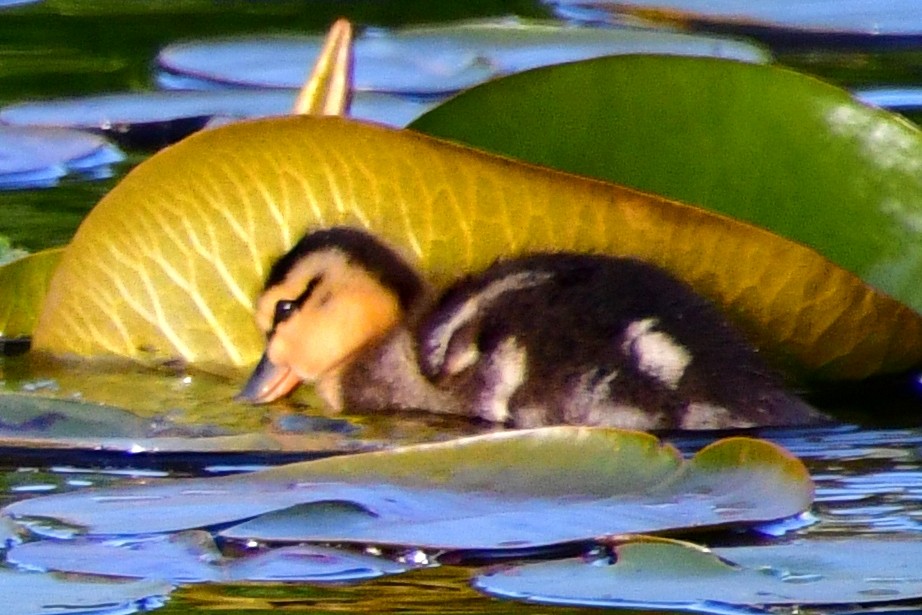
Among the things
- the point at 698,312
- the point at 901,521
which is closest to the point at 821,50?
the point at 698,312

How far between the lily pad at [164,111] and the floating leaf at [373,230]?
1.21 metres

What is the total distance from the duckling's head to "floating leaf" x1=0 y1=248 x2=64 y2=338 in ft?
1.35

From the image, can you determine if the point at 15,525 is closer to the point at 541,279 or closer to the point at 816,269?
the point at 541,279

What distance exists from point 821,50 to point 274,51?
128cm

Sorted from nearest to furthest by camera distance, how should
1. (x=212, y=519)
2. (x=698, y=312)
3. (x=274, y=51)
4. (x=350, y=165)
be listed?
(x=212, y=519)
(x=698, y=312)
(x=350, y=165)
(x=274, y=51)

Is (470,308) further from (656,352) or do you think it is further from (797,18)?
(797,18)

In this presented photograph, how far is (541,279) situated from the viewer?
2756 mm

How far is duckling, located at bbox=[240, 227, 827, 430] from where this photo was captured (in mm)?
2656

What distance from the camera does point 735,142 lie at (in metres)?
2.95

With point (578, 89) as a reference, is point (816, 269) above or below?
below

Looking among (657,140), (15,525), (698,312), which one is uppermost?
(657,140)

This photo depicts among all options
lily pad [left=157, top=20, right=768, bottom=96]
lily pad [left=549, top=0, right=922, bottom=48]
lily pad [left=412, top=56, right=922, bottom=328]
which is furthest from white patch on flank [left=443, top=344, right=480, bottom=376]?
lily pad [left=549, top=0, right=922, bottom=48]

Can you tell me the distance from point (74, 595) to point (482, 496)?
0.45 metres

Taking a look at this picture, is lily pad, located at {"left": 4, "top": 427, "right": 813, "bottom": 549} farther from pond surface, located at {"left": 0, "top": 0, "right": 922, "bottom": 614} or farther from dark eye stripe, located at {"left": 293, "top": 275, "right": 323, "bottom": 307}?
dark eye stripe, located at {"left": 293, "top": 275, "right": 323, "bottom": 307}
